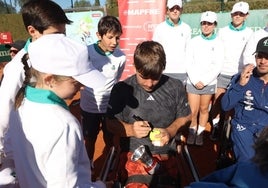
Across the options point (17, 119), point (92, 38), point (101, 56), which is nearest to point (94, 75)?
point (17, 119)

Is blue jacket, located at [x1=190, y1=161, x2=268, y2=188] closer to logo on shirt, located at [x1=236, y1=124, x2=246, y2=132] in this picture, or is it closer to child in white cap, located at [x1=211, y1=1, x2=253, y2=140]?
logo on shirt, located at [x1=236, y1=124, x2=246, y2=132]

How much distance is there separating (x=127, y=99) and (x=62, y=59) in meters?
1.13

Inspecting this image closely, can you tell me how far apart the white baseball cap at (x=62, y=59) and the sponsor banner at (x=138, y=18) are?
4872 mm

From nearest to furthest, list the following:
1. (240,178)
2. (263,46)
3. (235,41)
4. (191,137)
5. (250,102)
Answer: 1. (240,178)
2. (263,46)
3. (250,102)
4. (235,41)
5. (191,137)

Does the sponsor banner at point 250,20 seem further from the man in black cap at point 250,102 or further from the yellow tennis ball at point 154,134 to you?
the yellow tennis ball at point 154,134

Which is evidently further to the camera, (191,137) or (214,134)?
(214,134)

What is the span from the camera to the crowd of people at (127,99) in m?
1.43

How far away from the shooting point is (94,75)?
5.19 feet

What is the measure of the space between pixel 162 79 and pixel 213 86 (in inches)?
85.3

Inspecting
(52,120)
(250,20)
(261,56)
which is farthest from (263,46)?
(250,20)

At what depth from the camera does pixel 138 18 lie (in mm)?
6430

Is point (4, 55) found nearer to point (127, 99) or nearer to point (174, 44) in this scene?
point (174, 44)

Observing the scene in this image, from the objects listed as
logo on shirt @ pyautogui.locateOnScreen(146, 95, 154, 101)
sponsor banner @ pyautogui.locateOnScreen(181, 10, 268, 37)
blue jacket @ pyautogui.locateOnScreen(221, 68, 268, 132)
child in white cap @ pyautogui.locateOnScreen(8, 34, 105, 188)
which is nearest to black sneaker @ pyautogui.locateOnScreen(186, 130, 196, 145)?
blue jacket @ pyautogui.locateOnScreen(221, 68, 268, 132)

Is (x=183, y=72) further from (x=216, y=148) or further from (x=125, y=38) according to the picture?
(x=125, y=38)
